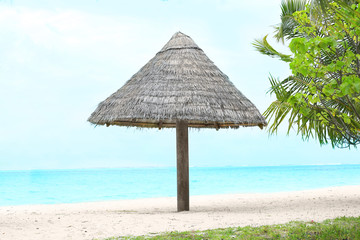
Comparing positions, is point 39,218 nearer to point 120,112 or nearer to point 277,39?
point 120,112

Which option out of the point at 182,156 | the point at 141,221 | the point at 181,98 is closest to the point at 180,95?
the point at 181,98

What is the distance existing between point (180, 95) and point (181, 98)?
0.24 ft

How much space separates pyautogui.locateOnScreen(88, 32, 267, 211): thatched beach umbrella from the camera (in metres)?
7.15

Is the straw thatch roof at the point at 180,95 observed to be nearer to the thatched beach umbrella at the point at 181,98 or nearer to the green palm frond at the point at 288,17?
the thatched beach umbrella at the point at 181,98

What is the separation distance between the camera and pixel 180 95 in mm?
7324

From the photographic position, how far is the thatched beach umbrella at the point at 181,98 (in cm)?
715

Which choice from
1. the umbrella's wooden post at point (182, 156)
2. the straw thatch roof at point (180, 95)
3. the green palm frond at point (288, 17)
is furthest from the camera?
the green palm frond at point (288, 17)

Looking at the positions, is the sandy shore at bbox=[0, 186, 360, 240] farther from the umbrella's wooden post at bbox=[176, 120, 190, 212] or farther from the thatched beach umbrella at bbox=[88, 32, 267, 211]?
the thatched beach umbrella at bbox=[88, 32, 267, 211]

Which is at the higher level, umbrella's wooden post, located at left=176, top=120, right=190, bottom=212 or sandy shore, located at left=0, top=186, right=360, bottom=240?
umbrella's wooden post, located at left=176, top=120, right=190, bottom=212

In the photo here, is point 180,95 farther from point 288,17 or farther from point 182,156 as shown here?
point 288,17

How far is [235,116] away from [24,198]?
18247mm

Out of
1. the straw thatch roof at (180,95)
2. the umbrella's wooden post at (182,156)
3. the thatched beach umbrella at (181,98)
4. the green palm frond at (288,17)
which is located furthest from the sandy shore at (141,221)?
the green palm frond at (288,17)

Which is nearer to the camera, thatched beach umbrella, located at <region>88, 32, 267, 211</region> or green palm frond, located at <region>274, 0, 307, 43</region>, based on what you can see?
thatched beach umbrella, located at <region>88, 32, 267, 211</region>

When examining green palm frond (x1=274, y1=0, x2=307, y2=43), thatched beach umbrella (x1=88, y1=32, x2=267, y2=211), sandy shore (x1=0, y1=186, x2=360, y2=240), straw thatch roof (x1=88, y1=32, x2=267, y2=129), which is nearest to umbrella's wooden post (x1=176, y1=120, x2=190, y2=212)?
thatched beach umbrella (x1=88, y1=32, x2=267, y2=211)
